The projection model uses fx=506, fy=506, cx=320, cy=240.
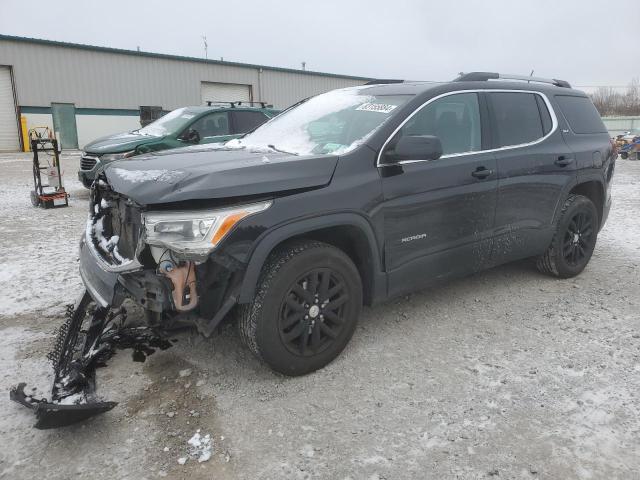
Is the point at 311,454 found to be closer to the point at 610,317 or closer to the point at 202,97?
the point at 610,317

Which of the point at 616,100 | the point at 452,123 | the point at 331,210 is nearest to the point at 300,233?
the point at 331,210

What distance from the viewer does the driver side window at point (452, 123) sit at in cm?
354

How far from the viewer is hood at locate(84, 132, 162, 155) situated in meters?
8.48

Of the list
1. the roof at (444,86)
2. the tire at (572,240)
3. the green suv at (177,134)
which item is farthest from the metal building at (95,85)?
the tire at (572,240)

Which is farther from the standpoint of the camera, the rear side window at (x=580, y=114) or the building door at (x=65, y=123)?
the building door at (x=65, y=123)

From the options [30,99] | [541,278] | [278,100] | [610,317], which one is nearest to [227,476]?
[610,317]

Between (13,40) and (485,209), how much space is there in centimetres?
2536

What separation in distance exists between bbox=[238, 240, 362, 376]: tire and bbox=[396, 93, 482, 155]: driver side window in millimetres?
1099

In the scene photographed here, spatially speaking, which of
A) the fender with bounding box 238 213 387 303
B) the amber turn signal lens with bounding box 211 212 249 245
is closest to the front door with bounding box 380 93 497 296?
the fender with bounding box 238 213 387 303

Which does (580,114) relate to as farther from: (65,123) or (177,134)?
(65,123)

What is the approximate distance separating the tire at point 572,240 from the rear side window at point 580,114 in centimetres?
67

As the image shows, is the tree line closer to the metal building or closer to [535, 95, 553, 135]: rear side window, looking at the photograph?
the metal building

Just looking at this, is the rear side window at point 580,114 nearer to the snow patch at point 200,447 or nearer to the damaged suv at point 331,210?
the damaged suv at point 331,210

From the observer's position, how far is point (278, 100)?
3141 centimetres
